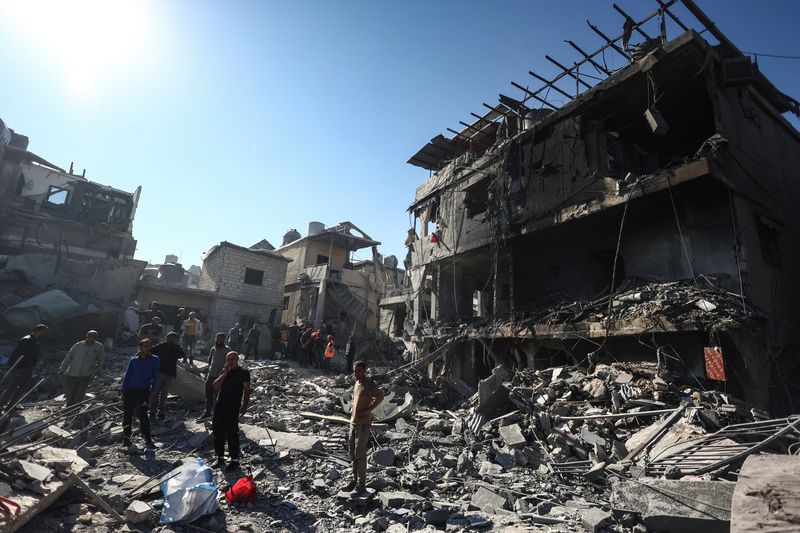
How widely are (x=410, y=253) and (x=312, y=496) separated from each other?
51.3 ft

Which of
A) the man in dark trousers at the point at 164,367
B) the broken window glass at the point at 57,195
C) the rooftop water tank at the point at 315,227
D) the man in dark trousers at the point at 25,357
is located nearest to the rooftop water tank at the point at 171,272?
the broken window glass at the point at 57,195

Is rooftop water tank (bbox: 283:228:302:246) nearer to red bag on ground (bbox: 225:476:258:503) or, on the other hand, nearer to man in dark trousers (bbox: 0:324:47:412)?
man in dark trousers (bbox: 0:324:47:412)

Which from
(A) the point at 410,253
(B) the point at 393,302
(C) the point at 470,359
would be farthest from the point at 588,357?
(B) the point at 393,302

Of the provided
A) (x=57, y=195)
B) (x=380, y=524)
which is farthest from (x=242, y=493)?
(x=57, y=195)

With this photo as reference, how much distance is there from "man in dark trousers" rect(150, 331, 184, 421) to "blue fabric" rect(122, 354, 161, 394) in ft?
4.00

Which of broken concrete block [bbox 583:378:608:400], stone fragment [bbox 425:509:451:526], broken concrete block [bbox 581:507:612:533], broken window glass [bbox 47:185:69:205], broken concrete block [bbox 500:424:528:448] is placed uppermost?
broken window glass [bbox 47:185:69:205]

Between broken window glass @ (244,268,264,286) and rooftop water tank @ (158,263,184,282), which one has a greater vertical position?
rooftop water tank @ (158,263,184,282)

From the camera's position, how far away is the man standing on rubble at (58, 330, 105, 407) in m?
7.40

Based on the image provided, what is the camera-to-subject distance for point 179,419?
850 centimetres

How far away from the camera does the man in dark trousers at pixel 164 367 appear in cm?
797

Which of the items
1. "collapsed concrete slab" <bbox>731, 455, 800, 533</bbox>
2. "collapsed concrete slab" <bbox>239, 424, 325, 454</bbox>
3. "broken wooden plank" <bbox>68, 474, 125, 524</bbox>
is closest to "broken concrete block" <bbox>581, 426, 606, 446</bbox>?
"collapsed concrete slab" <bbox>731, 455, 800, 533</bbox>

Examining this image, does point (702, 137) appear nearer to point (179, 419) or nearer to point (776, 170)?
point (776, 170)

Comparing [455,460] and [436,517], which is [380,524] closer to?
[436,517]

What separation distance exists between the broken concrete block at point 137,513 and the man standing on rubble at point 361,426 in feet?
7.37
